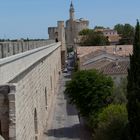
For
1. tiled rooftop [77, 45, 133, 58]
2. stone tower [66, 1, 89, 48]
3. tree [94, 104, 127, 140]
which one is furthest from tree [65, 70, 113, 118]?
stone tower [66, 1, 89, 48]

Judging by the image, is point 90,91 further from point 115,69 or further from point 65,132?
point 115,69

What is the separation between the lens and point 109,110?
20188mm

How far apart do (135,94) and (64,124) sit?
13.0 m

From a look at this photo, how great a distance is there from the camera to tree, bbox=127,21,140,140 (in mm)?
15500

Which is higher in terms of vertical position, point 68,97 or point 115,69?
point 115,69

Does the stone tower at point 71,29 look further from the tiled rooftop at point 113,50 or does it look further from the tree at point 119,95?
the tree at point 119,95

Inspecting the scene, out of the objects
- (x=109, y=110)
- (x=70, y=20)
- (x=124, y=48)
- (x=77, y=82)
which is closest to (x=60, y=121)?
(x=77, y=82)

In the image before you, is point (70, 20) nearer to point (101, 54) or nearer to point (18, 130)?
point (101, 54)

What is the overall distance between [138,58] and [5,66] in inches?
277

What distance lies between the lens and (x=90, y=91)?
82.9ft

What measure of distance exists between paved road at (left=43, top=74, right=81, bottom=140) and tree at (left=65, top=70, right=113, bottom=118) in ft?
4.65

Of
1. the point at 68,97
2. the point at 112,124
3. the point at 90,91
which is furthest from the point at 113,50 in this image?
the point at 112,124

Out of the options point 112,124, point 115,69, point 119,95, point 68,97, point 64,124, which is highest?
point 115,69

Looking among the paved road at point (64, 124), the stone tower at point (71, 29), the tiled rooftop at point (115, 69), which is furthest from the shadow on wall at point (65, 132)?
the stone tower at point (71, 29)
